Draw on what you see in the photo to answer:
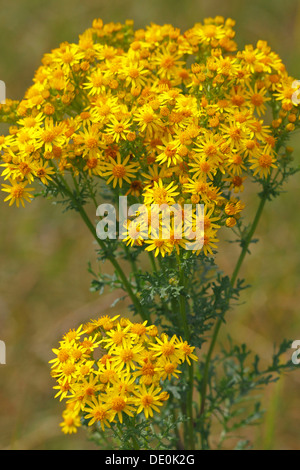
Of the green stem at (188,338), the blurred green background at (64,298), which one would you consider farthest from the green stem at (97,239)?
the blurred green background at (64,298)

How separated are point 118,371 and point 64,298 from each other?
130 inches

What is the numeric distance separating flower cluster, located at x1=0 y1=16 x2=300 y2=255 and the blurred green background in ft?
7.05

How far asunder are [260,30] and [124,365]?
19.3ft

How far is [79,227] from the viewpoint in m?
6.07

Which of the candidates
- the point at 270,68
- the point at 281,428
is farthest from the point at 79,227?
the point at 270,68

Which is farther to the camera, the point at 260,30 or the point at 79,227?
the point at 260,30

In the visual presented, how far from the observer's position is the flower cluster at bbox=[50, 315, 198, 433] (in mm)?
2389

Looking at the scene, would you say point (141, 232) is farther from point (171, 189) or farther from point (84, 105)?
point (84, 105)

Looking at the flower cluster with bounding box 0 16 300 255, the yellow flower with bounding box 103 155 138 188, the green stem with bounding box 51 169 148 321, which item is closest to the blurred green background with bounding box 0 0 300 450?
the green stem with bounding box 51 169 148 321

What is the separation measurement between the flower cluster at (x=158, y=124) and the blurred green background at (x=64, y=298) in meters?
2.15

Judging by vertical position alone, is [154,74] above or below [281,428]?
above

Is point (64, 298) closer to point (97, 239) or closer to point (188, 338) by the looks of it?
point (97, 239)

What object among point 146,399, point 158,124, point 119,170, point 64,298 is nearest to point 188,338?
point 146,399

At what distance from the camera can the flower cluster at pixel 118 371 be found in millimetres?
2389
